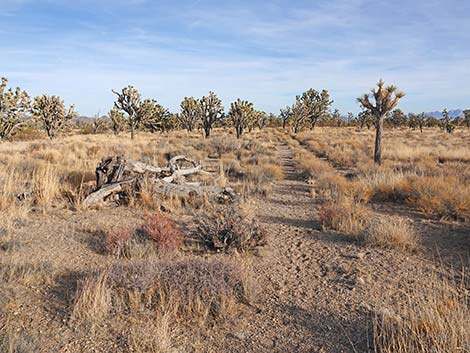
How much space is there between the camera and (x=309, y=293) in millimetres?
4371

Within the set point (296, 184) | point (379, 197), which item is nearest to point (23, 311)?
point (379, 197)

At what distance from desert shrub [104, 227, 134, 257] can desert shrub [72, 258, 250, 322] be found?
760mm

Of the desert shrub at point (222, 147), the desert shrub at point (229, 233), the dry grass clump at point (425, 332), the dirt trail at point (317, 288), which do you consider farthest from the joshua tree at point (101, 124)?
the dry grass clump at point (425, 332)

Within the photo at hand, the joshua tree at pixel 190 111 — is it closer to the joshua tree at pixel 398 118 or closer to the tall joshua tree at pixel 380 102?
the tall joshua tree at pixel 380 102

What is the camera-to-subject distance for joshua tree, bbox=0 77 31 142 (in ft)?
50.7

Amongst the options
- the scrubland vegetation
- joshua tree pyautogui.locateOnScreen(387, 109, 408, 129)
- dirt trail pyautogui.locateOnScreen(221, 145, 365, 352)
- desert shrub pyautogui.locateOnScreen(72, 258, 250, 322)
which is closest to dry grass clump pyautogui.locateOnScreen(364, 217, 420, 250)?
the scrubland vegetation

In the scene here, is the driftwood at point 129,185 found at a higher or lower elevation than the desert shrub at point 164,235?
higher

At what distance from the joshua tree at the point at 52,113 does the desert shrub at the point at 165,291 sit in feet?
96.1

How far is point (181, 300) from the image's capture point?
3855 millimetres

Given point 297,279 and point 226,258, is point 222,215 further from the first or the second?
point 297,279

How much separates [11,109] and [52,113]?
15738 mm

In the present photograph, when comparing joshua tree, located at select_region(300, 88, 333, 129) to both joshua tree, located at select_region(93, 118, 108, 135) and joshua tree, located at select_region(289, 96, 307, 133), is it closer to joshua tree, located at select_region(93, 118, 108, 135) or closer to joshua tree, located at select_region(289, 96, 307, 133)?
joshua tree, located at select_region(289, 96, 307, 133)

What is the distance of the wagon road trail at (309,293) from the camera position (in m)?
3.38

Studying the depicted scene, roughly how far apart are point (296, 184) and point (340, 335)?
9209 mm
